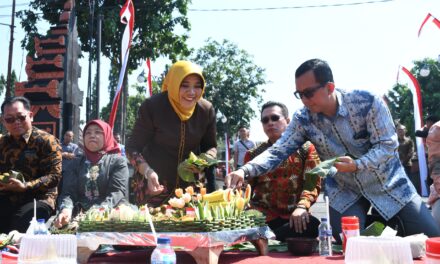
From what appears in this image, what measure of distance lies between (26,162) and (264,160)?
1.97 meters

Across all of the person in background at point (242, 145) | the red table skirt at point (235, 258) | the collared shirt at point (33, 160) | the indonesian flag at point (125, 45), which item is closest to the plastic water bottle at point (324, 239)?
the red table skirt at point (235, 258)

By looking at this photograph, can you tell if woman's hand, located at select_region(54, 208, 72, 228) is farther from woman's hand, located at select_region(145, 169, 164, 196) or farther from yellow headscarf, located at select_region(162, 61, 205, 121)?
yellow headscarf, located at select_region(162, 61, 205, 121)

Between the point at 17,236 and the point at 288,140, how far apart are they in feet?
6.04

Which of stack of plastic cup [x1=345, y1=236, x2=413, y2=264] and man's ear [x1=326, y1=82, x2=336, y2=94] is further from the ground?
man's ear [x1=326, y1=82, x2=336, y2=94]

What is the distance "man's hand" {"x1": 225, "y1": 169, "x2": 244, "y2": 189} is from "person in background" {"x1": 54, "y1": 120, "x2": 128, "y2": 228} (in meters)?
1.14

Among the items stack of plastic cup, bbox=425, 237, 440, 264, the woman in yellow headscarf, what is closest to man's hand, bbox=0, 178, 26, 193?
the woman in yellow headscarf

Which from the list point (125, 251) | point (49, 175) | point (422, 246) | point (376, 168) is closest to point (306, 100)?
point (376, 168)

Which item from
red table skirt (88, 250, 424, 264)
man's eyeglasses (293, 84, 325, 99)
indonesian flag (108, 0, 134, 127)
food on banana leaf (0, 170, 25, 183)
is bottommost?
red table skirt (88, 250, 424, 264)

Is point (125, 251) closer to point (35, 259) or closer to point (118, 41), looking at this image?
point (35, 259)

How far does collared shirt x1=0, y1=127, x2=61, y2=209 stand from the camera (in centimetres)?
390

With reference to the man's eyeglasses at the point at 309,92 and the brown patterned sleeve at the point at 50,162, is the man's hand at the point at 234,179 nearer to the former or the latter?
the man's eyeglasses at the point at 309,92

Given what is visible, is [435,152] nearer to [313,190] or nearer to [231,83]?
[313,190]

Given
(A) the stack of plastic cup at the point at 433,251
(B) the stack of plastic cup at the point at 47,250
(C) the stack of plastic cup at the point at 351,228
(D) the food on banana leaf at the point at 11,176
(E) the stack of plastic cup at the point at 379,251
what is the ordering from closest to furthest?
(A) the stack of plastic cup at the point at 433,251
(E) the stack of plastic cup at the point at 379,251
(B) the stack of plastic cup at the point at 47,250
(C) the stack of plastic cup at the point at 351,228
(D) the food on banana leaf at the point at 11,176

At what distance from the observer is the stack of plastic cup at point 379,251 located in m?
1.40
